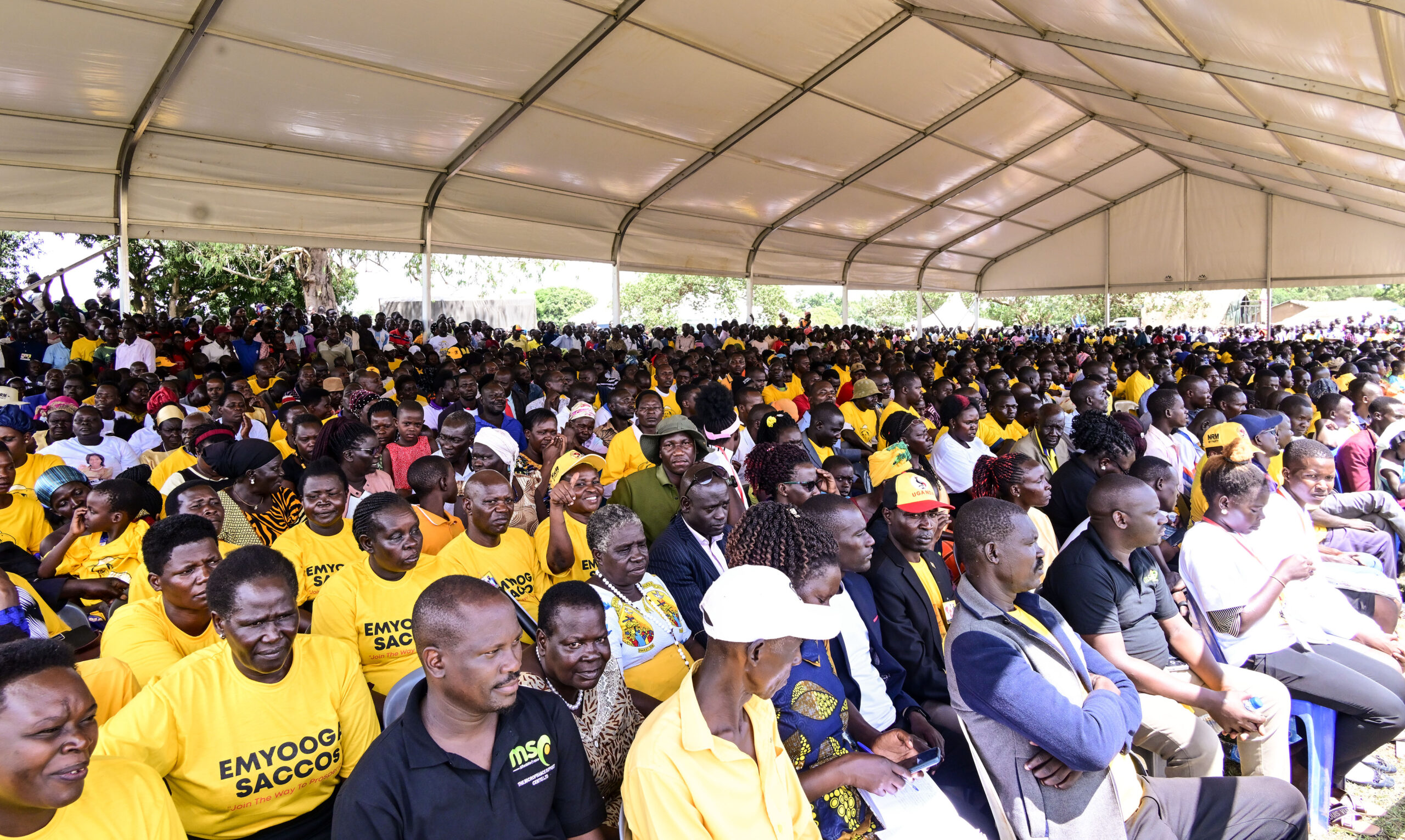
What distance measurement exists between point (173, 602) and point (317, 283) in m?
24.2

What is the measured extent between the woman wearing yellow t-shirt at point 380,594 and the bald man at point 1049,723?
68.2 inches

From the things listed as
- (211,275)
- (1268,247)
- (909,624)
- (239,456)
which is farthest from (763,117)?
(211,275)

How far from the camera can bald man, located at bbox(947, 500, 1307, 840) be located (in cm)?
205

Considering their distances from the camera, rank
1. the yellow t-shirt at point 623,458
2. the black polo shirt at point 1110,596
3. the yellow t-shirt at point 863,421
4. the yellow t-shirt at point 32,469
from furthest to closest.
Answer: the yellow t-shirt at point 863,421, the yellow t-shirt at point 623,458, the yellow t-shirt at point 32,469, the black polo shirt at point 1110,596

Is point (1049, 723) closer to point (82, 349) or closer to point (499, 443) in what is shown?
point (499, 443)

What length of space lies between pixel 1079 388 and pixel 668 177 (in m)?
9.62

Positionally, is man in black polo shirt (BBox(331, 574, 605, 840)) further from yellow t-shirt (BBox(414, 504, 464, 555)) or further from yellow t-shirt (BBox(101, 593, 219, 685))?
yellow t-shirt (BBox(414, 504, 464, 555))

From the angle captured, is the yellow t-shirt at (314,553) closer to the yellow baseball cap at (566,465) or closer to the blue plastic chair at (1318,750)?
the yellow baseball cap at (566,465)

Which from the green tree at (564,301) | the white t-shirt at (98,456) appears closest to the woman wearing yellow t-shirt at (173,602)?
the white t-shirt at (98,456)

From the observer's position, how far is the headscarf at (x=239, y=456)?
153 inches

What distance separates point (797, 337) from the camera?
15.4 metres

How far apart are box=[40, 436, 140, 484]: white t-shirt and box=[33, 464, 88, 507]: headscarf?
23.2 inches

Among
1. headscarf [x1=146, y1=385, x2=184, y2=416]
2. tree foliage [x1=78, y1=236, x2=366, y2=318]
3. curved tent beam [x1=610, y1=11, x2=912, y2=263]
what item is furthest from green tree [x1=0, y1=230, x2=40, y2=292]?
headscarf [x1=146, y1=385, x2=184, y2=416]

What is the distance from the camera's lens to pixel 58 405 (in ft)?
19.3
